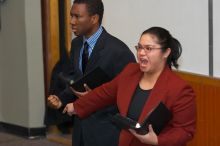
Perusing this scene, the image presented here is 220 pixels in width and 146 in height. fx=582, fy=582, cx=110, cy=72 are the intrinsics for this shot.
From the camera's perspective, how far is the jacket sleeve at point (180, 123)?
3.08 metres

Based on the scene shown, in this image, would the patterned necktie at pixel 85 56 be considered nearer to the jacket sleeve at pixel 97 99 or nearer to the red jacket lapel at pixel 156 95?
the jacket sleeve at pixel 97 99

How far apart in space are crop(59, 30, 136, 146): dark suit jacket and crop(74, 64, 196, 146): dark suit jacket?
35 cm

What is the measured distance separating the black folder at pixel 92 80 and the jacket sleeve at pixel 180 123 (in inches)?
29.8

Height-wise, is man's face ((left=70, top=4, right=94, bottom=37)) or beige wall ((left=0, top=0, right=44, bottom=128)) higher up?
man's face ((left=70, top=4, right=94, bottom=37))

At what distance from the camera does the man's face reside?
4.00 m

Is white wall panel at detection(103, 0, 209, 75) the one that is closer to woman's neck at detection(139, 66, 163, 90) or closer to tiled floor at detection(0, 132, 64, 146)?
woman's neck at detection(139, 66, 163, 90)

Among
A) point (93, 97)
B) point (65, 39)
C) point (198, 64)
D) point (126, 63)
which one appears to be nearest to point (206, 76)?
point (198, 64)

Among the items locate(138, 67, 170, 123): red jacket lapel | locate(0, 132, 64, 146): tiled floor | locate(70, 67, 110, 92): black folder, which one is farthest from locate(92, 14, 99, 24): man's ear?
locate(0, 132, 64, 146): tiled floor

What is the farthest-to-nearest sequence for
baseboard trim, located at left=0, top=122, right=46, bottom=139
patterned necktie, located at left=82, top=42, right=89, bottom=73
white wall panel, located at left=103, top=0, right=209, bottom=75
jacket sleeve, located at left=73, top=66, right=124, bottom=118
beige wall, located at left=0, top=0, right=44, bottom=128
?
baseboard trim, located at left=0, top=122, right=46, bottom=139 < beige wall, located at left=0, top=0, right=44, bottom=128 < white wall panel, located at left=103, top=0, right=209, bottom=75 < patterned necktie, located at left=82, top=42, right=89, bottom=73 < jacket sleeve, located at left=73, top=66, right=124, bottom=118

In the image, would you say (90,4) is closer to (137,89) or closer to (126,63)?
(126,63)

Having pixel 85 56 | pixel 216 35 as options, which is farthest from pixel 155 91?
pixel 216 35

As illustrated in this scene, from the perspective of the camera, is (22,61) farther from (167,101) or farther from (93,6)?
(167,101)

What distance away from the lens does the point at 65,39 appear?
264 inches

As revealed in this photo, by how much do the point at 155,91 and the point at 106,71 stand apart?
0.70 metres
